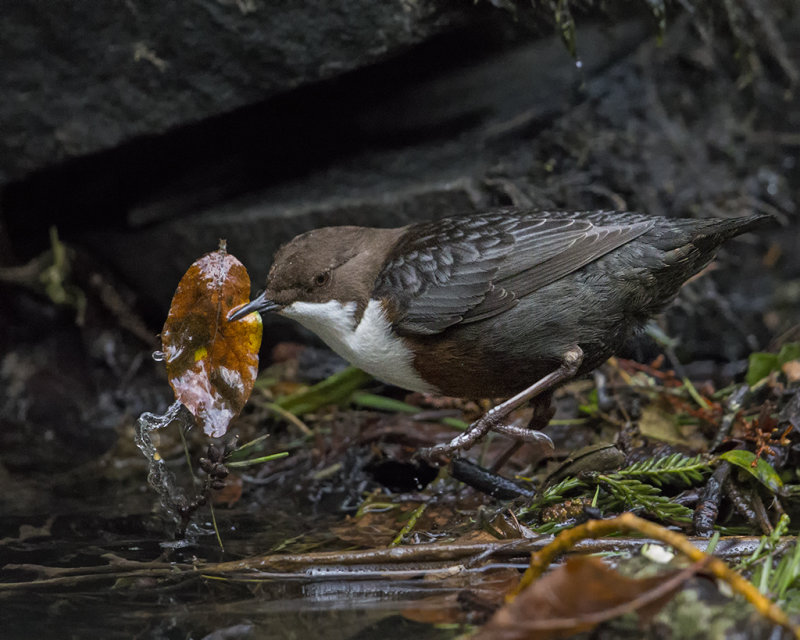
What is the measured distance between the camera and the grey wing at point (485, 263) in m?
3.46

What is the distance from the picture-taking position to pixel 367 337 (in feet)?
11.6

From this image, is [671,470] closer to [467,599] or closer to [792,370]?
[792,370]

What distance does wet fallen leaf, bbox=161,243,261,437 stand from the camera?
306 cm

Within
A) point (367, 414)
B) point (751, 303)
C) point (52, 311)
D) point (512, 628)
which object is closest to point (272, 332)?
point (367, 414)

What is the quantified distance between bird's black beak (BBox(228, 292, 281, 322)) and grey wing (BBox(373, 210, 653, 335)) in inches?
17.2

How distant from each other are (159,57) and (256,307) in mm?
1645

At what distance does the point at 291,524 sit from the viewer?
3.52 m

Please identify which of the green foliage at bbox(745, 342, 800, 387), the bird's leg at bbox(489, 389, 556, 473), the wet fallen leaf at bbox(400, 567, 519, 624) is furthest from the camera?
the green foliage at bbox(745, 342, 800, 387)

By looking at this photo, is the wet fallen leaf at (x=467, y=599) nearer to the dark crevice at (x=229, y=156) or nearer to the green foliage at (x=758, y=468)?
the green foliage at (x=758, y=468)

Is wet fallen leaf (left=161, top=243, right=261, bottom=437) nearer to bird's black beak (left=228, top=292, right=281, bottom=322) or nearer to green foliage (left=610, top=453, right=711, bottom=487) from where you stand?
bird's black beak (left=228, top=292, right=281, bottom=322)

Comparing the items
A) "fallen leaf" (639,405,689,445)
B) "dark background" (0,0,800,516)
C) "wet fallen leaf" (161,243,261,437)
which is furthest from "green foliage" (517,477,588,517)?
"dark background" (0,0,800,516)

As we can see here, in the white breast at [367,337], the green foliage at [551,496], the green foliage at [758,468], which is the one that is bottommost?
the green foliage at [758,468]

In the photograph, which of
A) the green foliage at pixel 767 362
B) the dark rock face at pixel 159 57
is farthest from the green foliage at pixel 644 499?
the dark rock face at pixel 159 57

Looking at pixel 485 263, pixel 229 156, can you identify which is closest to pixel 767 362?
pixel 485 263
